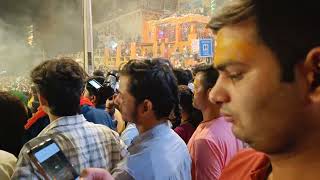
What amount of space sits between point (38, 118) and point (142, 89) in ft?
2.99

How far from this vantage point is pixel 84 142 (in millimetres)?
1551

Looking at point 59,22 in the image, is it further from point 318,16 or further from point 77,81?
point 318,16

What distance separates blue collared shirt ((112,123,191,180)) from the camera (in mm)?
1298

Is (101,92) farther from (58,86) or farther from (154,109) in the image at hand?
(154,109)

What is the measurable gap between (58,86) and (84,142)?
241 millimetres

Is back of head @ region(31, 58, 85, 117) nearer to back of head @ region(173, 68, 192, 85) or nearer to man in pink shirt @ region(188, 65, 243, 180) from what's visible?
man in pink shirt @ region(188, 65, 243, 180)

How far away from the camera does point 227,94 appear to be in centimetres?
65

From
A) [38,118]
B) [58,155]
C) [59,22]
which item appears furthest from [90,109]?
[59,22]

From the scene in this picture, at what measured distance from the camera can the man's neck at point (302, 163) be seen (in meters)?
0.62

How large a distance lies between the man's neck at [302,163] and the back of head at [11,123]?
4.51 feet

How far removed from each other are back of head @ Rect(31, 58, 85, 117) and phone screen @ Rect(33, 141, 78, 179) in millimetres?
516

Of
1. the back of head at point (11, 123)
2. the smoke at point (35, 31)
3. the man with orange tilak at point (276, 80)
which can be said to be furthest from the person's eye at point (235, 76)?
the smoke at point (35, 31)

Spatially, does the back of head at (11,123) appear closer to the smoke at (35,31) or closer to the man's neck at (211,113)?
the man's neck at (211,113)

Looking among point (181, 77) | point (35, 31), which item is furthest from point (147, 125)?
point (35, 31)
